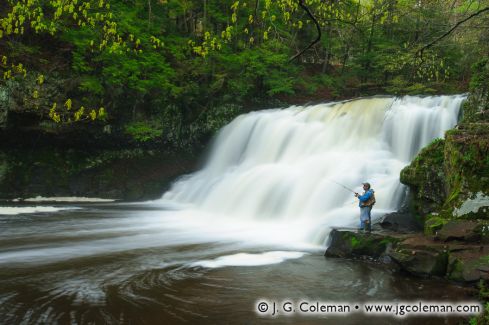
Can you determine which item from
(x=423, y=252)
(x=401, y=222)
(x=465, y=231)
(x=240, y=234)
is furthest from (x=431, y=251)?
(x=240, y=234)

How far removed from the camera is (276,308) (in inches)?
229

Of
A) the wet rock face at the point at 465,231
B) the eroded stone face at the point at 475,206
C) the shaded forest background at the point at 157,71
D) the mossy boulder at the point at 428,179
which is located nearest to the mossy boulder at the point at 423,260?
the wet rock face at the point at 465,231

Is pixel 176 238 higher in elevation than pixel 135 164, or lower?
lower

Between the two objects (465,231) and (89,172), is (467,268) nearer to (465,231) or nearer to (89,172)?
(465,231)

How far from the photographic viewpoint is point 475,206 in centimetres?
770

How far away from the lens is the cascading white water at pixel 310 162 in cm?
1189

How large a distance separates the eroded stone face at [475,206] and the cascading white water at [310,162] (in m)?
2.42

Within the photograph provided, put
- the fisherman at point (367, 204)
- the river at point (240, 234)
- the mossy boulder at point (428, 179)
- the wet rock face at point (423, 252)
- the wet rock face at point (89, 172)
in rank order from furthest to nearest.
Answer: the wet rock face at point (89, 172) → the mossy boulder at point (428, 179) → the fisherman at point (367, 204) → the wet rock face at point (423, 252) → the river at point (240, 234)

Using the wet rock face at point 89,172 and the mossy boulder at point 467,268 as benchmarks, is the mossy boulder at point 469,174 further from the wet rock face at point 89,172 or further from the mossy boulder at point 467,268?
the wet rock face at point 89,172

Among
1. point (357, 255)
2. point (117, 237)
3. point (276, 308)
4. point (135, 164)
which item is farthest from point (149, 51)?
point (276, 308)

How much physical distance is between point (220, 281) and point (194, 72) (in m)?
13.4

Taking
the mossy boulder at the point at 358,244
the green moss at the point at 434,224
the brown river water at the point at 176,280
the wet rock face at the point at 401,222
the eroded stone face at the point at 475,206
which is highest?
the eroded stone face at the point at 475,206

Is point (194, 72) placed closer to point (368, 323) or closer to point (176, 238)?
point (176, 238)
